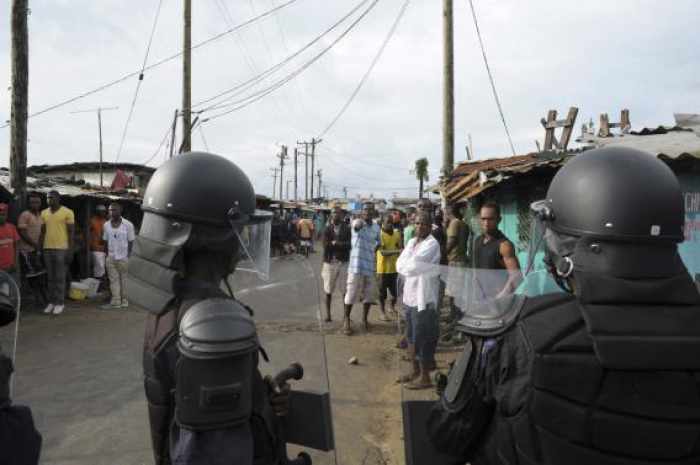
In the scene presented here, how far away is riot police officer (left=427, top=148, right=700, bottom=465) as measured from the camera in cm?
119

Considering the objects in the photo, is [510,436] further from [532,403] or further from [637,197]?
[637,197]

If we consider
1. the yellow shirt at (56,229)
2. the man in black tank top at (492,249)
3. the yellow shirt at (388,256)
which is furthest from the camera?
the yellow shirt at (56,229)

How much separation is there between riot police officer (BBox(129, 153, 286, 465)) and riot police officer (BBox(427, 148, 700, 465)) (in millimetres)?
569

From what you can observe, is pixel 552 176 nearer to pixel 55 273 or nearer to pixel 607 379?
pixel 607 379

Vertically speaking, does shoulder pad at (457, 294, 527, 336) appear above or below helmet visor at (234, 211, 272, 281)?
below

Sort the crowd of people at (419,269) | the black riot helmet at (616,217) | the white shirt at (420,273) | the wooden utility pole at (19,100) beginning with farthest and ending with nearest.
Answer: the wooden utility pole at (19,100), the white shirt at (420,273), the crowd of people at (419,269), the black riot helmet at (616,217)

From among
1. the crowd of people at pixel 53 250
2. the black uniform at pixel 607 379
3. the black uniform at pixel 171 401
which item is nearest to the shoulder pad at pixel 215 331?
the black uniform at pixel 171 401

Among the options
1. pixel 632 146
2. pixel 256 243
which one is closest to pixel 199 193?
pixel 256 243

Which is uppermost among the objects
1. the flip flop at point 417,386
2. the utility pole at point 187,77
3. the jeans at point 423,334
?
the utility pole at point 187,77

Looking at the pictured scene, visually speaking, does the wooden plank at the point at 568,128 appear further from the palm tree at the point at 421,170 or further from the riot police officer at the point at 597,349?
the palm tree at the point at 421,170

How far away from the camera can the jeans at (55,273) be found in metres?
7.94

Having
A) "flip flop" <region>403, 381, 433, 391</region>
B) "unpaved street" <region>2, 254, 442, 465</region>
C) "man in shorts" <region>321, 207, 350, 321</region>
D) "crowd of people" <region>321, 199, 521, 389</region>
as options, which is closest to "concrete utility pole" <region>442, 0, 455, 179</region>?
"crowd of people" <region>321, 199, 521, 389</region>

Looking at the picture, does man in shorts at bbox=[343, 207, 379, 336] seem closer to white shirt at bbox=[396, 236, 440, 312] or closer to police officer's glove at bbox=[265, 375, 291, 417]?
white shirt at bbox=[396, 236, 440, 312]

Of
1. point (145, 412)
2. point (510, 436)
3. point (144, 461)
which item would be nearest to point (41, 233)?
point (145, 412)
